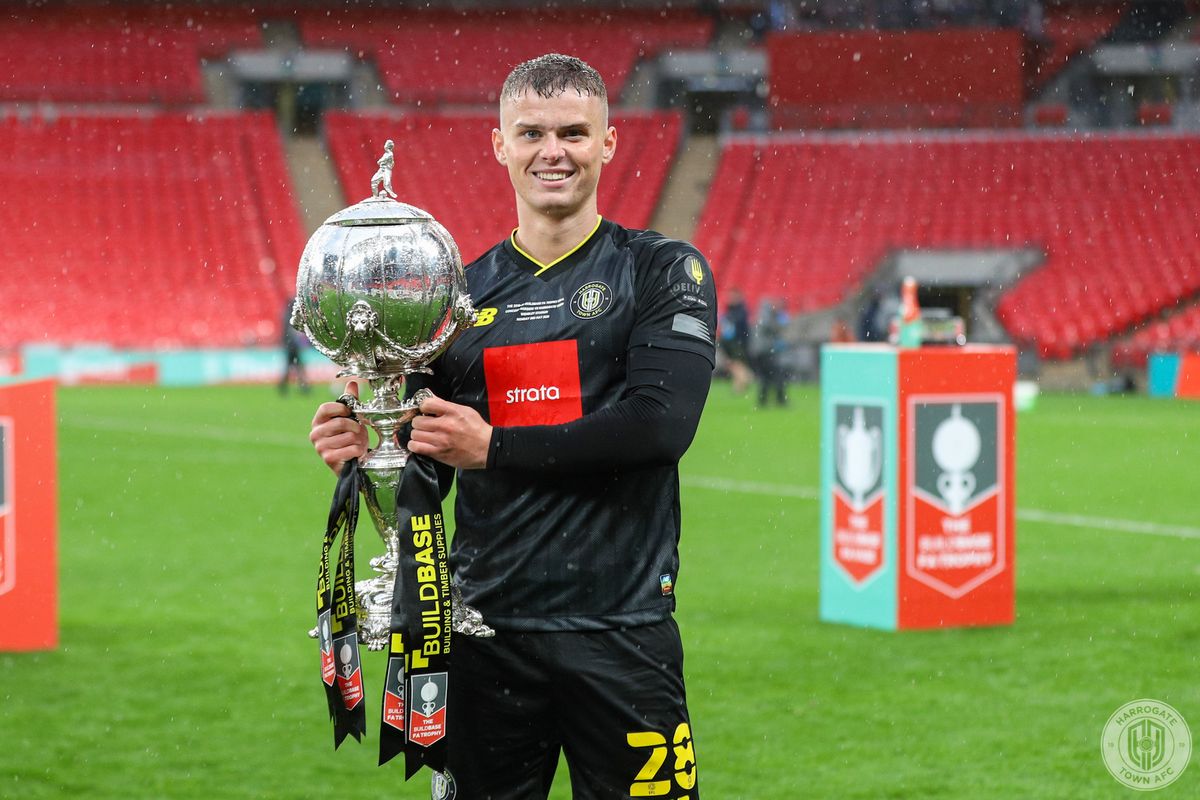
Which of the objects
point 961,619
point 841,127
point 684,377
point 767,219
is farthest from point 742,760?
point 841,127

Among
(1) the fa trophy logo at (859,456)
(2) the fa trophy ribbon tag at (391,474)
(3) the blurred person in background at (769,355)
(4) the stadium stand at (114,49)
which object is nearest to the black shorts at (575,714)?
(2) the fa trophy ribbon tag at (391,474)

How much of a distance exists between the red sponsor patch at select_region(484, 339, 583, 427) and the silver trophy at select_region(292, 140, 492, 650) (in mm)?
101

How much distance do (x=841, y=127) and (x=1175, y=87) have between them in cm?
A: 644

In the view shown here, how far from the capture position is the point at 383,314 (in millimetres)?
2400

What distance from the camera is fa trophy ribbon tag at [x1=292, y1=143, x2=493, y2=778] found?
7.86ft

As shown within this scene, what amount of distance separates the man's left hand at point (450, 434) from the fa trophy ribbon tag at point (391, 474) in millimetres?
51

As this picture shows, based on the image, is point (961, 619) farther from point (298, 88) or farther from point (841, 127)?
point (298, 88)

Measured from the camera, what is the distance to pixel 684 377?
2496mm

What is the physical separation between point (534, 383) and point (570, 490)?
0.60ft

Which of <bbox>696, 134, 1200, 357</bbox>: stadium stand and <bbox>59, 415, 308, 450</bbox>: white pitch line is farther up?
<bbox>696, 134, 1200, 357</bbox>: stadium stand

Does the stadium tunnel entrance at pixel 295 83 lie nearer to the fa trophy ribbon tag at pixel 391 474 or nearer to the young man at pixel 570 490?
the young man at pixel 570 490

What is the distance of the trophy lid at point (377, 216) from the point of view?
2.44 meters

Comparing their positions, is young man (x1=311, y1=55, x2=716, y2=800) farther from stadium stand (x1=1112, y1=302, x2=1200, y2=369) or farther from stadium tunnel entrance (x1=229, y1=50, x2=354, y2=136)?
stadium tunnel entrance (x1=229, y1=50, x2=354, y2=136)

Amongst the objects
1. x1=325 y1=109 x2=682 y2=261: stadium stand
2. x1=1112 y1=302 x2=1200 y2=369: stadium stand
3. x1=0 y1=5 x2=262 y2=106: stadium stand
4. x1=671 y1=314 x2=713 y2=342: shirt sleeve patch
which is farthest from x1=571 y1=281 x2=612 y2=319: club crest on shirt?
x1=0 y1=5 x2=262 y2=106: stadium stand
